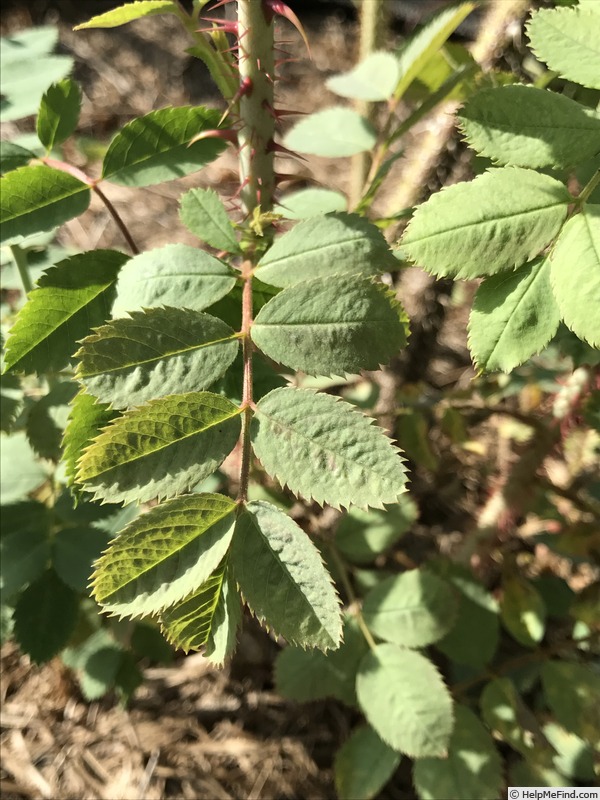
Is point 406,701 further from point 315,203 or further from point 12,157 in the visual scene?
point 12,157

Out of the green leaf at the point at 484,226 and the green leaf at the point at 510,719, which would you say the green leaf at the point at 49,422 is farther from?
the green leaf at the point at 510,719

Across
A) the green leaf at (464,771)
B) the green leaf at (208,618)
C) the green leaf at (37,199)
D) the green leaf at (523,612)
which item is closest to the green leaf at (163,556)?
the green leaf at (208,618)

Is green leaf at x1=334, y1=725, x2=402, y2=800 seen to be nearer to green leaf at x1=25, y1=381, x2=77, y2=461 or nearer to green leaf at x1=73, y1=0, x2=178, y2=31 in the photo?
green leaf at x1=25, y1=381, x2=77, y2=461

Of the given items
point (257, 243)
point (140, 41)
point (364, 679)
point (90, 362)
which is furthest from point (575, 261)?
point (140, 41)

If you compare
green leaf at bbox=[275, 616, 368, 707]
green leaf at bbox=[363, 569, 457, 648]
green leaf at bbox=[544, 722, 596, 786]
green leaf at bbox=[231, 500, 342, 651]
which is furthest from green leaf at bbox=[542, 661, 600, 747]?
green leaf at bbox=[231, 500, 342, 651]

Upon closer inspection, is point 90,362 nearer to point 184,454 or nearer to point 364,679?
point 184,454

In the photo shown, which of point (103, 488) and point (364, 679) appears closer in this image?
point (103, 488)

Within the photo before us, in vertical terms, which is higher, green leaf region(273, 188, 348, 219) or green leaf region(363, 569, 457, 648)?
green leaf region(273, 188, 348, 219)

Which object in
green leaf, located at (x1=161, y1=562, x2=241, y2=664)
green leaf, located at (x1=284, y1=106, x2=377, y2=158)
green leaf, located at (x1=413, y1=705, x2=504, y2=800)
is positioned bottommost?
green leaf, located at (x1=413, y1=705, x2=504, y2=800)
